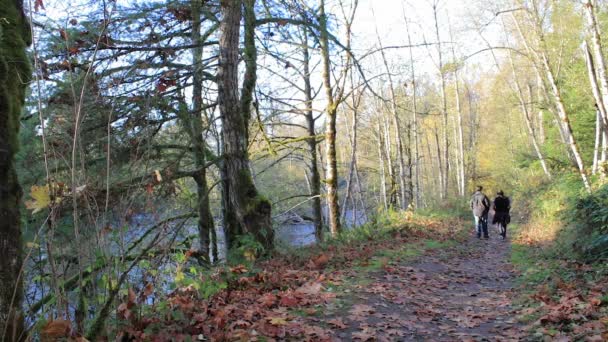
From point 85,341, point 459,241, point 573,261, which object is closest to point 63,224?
point 85,341

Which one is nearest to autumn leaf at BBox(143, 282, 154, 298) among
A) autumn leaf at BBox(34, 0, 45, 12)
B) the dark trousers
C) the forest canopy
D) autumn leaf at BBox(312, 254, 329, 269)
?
the forest canopy

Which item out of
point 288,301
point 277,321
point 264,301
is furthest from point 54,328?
point 288,301

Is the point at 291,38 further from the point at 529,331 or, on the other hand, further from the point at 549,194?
the point at 549,194

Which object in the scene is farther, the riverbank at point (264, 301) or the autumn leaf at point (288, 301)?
the autumn leaf at point (288, 301)

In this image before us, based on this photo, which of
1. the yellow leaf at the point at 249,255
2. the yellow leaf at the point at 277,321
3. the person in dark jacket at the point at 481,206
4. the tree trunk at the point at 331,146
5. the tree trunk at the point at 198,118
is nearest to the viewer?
the yellow leaf at the point at 277,321

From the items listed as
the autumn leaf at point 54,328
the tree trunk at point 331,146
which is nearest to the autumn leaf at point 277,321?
the autumn leaf at point 54,328

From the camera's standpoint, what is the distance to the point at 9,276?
9.56 ft

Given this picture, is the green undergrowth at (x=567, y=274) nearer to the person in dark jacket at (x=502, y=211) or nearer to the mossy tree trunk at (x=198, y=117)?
the person in dark jacket at (x=502, y=211)

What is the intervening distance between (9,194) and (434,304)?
5.37 meters

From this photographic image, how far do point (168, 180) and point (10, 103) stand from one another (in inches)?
148

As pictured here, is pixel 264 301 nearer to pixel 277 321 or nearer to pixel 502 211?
pixel 277 321

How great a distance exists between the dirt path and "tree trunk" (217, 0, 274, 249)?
226 cm

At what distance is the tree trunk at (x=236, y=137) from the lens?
7641 mm

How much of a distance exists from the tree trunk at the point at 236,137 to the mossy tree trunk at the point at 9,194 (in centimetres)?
441
